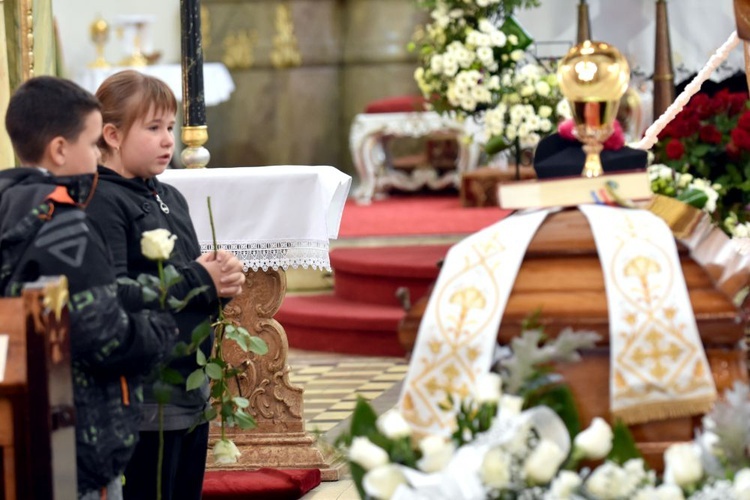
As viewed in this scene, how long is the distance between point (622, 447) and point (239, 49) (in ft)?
38.0

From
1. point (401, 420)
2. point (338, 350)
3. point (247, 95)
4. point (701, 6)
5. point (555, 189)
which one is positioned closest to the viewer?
point (401, 420)

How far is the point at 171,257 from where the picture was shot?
341 cm

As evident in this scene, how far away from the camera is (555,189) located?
2.73 metres

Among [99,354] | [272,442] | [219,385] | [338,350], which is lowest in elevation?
[338,350]

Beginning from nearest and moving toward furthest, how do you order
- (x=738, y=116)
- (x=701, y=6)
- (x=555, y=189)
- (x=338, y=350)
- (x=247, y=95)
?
(x=555, y=189) < (x=738, y=116) < (x=338, y=350) < (x=701, y=6) < (x=247, y=95)

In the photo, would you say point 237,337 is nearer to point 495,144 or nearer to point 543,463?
point 543,463

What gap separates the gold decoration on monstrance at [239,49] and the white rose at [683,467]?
11.6 meters

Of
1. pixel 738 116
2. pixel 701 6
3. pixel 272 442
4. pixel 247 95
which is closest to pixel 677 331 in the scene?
pixel 272 442

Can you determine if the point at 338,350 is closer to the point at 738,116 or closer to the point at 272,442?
the point at 738,116

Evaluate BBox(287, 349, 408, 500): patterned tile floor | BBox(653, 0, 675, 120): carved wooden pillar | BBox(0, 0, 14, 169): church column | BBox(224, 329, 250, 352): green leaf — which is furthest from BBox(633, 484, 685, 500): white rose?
BBox(653, 0, 675, 120): carved wooden pillar

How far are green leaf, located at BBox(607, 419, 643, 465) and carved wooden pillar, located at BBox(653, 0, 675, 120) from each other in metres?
6.36

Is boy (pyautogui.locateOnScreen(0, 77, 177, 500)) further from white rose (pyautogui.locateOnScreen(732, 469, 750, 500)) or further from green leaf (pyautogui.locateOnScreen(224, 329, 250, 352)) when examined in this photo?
white rose (pyautogui.locateOnScreen(732, 469, 750, 500))

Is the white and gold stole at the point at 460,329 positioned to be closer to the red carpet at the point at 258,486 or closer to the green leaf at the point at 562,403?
the green leaf at the point at 562,403

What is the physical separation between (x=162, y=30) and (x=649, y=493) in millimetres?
12779
